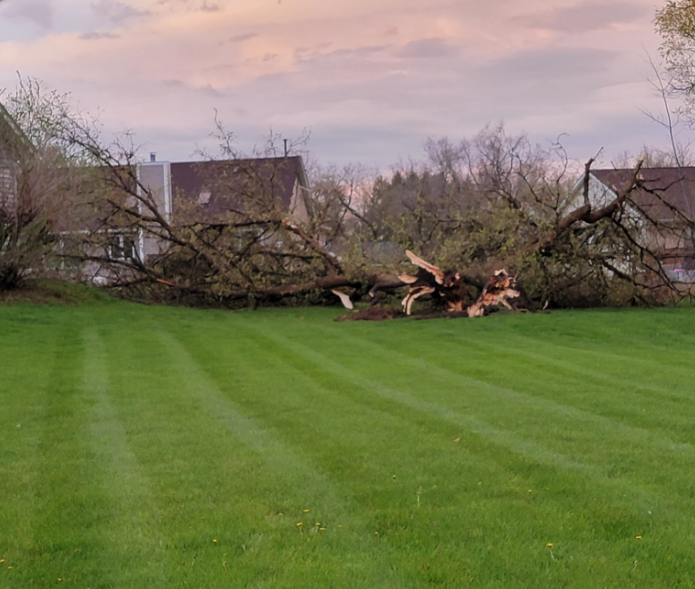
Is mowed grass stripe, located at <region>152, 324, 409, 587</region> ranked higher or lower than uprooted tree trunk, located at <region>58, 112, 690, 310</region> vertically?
lower

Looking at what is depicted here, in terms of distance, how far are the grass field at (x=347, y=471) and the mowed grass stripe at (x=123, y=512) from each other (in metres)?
0.02

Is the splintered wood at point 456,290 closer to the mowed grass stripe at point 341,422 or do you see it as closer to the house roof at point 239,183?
the house roof at point 239,183

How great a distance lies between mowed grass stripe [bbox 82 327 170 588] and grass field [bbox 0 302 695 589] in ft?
0.06

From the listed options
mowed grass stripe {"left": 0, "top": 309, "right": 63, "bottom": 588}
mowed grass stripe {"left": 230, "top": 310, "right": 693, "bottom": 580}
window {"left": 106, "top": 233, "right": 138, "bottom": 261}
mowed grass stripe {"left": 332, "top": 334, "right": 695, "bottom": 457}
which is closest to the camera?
mowed grass stripe {"left": 0, "top": 309, "right": 63, "bottom": 588}

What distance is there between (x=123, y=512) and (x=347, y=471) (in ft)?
5.48

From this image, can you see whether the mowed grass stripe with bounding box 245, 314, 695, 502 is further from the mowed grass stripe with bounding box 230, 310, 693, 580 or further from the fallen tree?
the fallen tree

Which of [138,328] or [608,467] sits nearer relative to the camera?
[608,467]

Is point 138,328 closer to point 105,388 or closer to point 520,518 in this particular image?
point 105,388

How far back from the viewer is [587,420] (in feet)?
24.6

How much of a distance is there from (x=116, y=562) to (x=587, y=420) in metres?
4.91

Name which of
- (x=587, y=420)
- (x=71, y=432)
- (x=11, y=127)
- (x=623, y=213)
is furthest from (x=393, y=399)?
(x=11, y=127)

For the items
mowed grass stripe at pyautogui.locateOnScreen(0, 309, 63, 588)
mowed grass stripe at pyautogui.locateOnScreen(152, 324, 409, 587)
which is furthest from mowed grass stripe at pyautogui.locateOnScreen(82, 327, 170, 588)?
mowed grass stripe at pyautogui.locateOnScreen(152, 324, 409, 587)

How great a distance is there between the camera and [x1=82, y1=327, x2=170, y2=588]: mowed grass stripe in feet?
13.3

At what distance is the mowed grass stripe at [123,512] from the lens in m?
4.07
